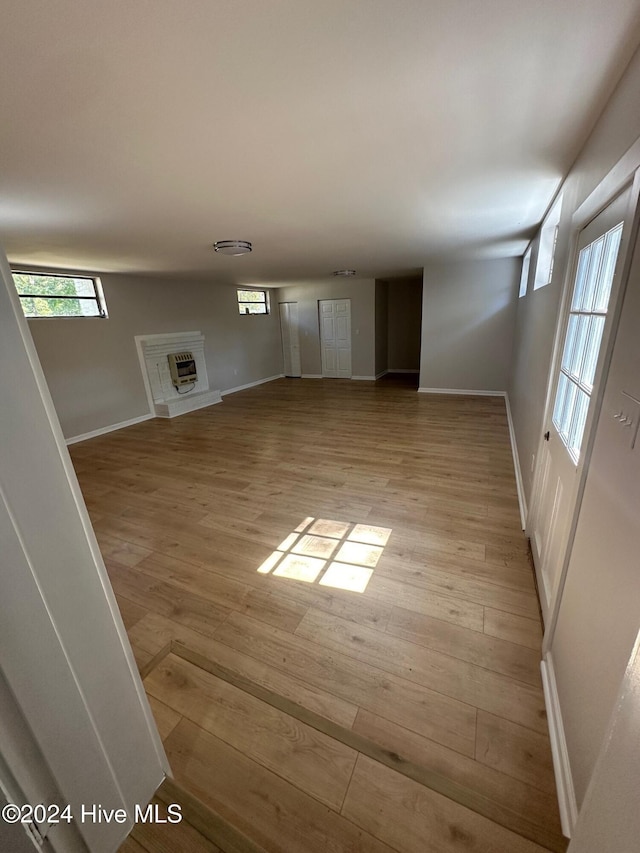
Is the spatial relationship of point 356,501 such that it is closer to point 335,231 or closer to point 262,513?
point 262,513

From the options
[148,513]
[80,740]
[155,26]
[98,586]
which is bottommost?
[148,513]

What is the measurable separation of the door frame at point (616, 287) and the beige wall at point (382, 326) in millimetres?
6186

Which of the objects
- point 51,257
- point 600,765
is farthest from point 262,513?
point 51,257

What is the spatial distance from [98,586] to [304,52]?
162 centimetres

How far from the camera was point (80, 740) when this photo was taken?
0.82m

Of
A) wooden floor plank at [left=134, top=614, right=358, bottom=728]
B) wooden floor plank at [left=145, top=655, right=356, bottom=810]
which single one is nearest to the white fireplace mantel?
wooden floor plank at [left=134, top=614, right=358, bottom=728]

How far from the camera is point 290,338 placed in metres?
8.74

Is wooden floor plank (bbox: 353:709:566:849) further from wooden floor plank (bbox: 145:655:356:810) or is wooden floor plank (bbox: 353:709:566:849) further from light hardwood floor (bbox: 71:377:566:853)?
wooden floor plank (bbox: 145:655:356:810)

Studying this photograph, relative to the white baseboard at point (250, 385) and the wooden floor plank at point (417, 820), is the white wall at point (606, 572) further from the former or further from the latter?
the white baseboard at point (250, 385)

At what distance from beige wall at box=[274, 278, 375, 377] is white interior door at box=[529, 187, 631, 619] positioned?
6.13 m

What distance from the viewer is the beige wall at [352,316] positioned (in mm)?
7590

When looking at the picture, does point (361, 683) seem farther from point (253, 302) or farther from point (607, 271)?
point (253, 302)

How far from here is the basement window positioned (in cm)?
423

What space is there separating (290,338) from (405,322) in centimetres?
299
